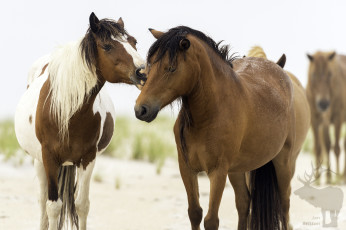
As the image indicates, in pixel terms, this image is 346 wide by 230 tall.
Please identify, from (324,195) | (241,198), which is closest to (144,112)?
(241,198)

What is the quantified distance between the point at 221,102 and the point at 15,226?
3824mm

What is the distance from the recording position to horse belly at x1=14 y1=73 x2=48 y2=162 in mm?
5586

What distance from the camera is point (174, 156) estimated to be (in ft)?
44.5

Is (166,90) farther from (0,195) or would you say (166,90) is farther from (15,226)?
(0,195)

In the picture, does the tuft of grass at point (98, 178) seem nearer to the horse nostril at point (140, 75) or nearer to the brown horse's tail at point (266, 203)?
the brown horse's tail at point (266, 203)

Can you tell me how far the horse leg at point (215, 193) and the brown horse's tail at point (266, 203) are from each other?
1.25 metres

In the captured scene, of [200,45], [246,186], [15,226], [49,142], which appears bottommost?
[15,226]

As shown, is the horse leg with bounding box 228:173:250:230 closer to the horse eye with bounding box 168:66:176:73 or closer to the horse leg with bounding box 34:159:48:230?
the horse eye with bounding box 168:66:176:73

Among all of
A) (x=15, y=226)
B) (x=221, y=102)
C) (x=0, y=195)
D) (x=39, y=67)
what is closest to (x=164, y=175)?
(x=0, y=195)

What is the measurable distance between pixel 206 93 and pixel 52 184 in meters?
1.76

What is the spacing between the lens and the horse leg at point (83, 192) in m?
5.41

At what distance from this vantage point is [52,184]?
5.30 m

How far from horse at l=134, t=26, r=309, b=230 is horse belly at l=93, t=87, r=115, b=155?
973 mm

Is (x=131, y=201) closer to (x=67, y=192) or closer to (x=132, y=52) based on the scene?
(x=67, y=192)
